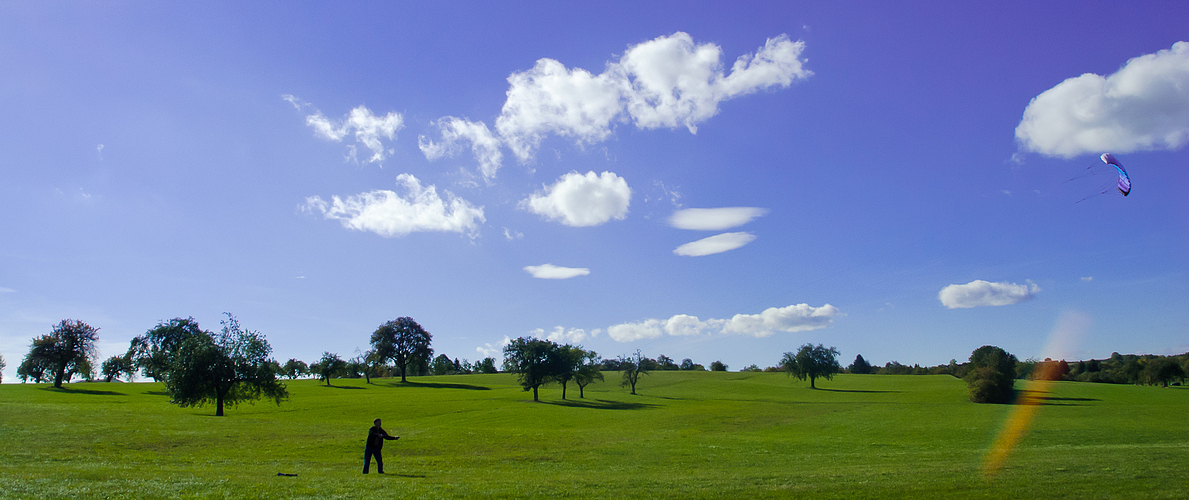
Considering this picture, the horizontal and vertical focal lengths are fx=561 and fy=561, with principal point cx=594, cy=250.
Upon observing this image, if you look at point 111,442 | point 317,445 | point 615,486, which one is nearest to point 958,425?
point 615,486

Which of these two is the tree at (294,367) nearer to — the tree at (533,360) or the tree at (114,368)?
the tree at (114,368)

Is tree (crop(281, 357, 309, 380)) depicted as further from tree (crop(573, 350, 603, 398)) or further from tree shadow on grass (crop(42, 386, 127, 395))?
tree (crop(573, 350, 603, 398))

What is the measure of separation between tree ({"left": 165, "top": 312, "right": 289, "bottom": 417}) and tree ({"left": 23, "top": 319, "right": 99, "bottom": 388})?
62.3 metres

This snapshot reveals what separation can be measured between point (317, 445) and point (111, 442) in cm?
996

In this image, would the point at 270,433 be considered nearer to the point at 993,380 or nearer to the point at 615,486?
the point at 615,486

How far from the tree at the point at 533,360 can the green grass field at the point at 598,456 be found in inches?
1124

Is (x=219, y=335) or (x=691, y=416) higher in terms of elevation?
(x=219, y=335)

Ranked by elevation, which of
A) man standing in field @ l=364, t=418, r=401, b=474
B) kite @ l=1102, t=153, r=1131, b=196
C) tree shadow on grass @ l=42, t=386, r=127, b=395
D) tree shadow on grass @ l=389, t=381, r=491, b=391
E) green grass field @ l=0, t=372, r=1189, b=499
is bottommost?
tree shadow on grass @ l=389, t=381, r=491, b=391

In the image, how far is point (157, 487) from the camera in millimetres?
15109

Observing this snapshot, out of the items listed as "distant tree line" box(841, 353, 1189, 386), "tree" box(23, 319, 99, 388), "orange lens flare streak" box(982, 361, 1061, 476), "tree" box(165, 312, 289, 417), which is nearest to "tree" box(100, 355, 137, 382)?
"tree" box(23, 319, 99, 388)

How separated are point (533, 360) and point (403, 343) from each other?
4641 centimetres

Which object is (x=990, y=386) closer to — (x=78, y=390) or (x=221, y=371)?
(x=221, y=371)

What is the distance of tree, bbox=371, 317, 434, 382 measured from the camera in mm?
120375

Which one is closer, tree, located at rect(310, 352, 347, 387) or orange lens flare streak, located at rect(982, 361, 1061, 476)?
orange lens flare streak, located at rect(982, 361, 1061, 476)
